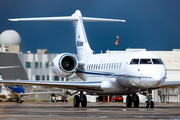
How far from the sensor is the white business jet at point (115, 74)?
2320 centimetres

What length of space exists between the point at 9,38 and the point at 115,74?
56.5 meters

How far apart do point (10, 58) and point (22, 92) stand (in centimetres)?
2552

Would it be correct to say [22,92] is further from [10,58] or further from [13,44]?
[13,44]

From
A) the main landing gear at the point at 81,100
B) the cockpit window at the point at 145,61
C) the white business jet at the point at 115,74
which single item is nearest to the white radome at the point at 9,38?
the white business jet at the point at 115,74

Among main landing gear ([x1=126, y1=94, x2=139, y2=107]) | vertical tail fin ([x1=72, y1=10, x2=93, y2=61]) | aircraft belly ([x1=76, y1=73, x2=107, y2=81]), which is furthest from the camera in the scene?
vertical tail fin ([x1=72, y1=10, x2=93, y2=61])

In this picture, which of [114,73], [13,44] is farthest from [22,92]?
[13,44]

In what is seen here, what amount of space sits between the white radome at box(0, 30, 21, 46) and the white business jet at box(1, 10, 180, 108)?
48765mm

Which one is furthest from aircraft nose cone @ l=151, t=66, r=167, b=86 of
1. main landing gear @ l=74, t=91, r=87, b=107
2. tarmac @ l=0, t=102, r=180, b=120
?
main landing gear @ l=74, t=91, r=87, b=107

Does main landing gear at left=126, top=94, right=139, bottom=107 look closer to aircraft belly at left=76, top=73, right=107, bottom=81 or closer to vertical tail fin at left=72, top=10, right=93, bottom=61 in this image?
aircraft belly at left=76, top=73, right=107, bottom=81

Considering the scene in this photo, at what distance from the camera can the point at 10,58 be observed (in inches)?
2800

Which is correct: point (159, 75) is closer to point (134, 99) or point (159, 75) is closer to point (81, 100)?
point (134, 99)

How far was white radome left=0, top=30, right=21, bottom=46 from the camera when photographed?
79000 mm

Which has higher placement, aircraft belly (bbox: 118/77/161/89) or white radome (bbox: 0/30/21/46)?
white radome (bbox: 0/30/21/46)

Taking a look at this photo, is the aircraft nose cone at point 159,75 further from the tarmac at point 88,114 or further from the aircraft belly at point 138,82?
the tarmac at point 88,114
